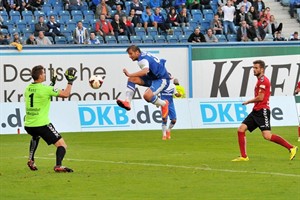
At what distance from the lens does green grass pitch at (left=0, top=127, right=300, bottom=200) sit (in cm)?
1551

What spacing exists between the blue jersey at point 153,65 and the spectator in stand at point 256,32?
15651 millimetres

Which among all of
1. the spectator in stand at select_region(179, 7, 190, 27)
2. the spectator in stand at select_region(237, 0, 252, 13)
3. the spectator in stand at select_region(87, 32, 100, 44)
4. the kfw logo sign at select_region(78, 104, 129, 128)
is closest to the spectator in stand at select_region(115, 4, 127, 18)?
the spectator in stand at select_region(87, 32, 100, 44)

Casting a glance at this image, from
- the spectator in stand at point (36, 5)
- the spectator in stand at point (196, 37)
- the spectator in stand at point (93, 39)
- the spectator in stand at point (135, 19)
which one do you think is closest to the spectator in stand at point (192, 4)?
the spectator in stand at point (135, 19)

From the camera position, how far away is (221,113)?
3478 cm

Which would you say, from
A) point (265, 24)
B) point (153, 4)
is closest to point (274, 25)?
point (265, 24)

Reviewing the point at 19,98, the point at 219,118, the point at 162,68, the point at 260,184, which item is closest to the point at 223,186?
the point at 260,184

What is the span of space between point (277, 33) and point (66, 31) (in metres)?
8.71

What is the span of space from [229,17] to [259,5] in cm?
253

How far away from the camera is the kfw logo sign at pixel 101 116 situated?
1323 inches

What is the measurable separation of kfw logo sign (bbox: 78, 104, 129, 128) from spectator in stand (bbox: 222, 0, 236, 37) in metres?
8.57

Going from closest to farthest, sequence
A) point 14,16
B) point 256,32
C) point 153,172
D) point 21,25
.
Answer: point 153,172, point 21,25, point 14,16, point 256,32

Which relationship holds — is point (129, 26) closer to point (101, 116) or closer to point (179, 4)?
point (179, 4)

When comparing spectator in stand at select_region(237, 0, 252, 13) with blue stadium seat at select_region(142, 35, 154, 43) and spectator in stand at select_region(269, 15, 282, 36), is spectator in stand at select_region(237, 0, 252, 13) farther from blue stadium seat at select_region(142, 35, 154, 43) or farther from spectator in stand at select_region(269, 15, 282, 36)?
blue stadium seat at select_region(142, 35, 154, 43)

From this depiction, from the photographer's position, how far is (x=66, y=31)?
127 feet
